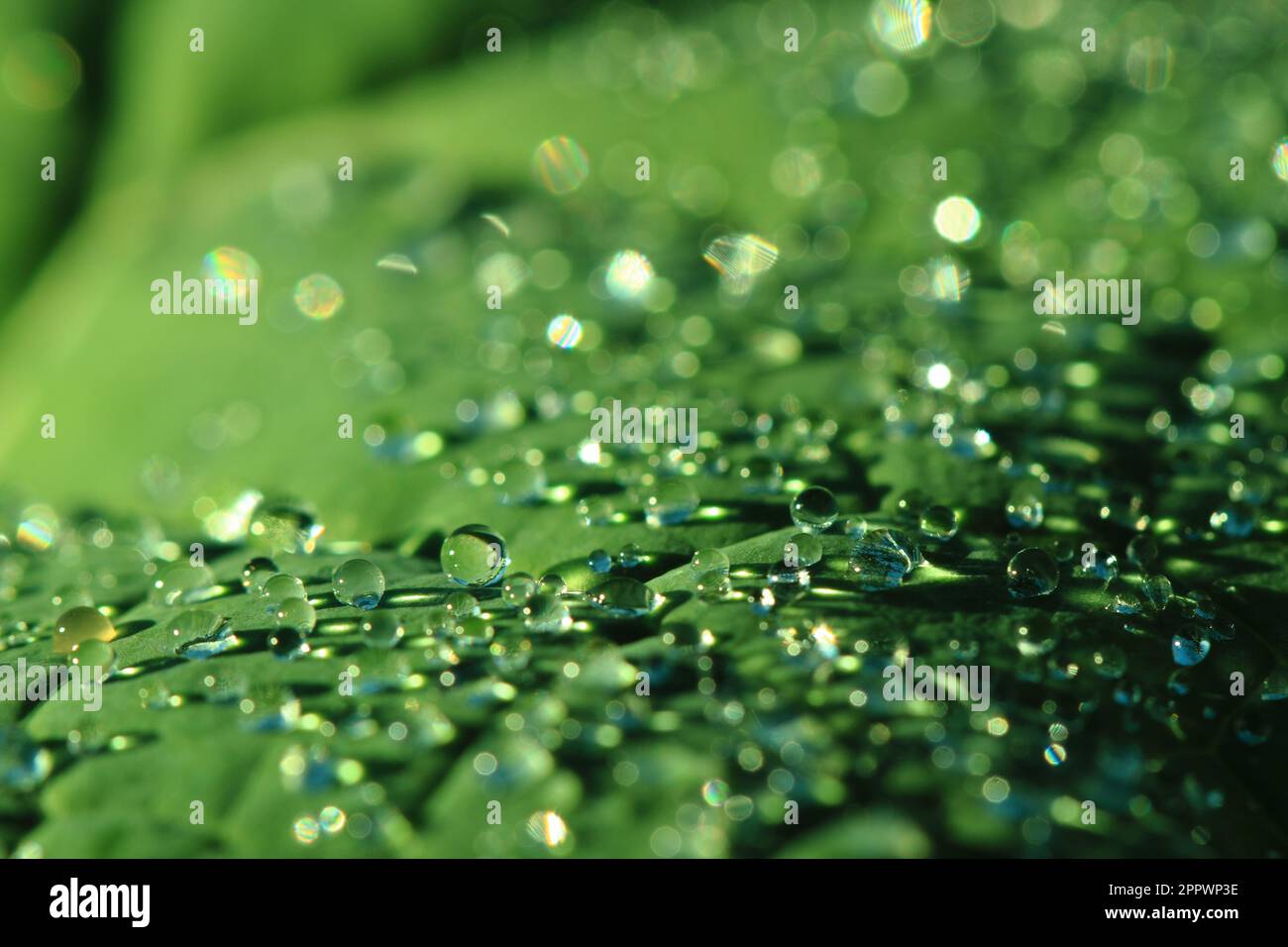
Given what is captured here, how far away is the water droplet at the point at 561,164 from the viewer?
2.28m

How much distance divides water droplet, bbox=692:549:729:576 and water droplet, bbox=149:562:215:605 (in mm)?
543

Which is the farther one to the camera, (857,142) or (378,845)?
(857,142)

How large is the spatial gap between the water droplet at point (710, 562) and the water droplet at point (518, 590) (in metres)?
0.16

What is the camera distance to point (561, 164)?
2.33m

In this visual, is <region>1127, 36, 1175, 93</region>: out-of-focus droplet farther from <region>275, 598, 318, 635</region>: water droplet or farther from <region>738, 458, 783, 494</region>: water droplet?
<region>275, 598, 318, 635</region>: water droplet

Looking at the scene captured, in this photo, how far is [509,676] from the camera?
95cm

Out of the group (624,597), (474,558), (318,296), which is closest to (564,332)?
(318,296)

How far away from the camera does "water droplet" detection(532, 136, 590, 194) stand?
228 centimetres

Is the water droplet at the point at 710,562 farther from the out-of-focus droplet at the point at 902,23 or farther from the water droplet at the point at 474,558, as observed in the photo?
the out-of-focus droplet at the point at 902,23

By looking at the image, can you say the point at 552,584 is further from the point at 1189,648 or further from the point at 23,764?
the point at 1189,648

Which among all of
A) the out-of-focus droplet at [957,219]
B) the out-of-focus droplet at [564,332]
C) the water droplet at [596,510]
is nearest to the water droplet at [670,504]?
the water droplet at [596,510]

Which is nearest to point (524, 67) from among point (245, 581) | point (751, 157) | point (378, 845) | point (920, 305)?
point (751, 157)
